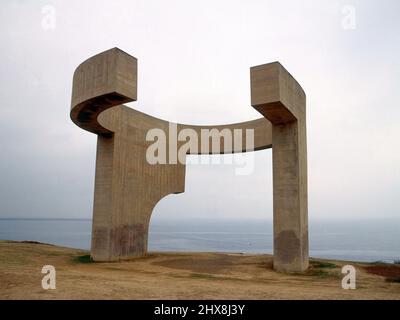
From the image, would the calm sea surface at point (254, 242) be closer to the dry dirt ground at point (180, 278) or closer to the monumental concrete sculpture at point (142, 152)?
the monumental concrete sculpture at point (142, 152)

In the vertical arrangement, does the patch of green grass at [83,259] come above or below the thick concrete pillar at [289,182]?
below

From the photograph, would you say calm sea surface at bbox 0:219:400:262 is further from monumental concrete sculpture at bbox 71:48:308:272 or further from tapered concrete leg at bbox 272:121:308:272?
tapered concrete leg at bbox 272:121:308:272

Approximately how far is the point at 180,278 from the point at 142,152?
6.86 m

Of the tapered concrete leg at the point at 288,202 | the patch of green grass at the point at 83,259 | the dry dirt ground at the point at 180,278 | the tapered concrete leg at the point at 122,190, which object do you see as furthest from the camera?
the tapered concrete leg at the point at 122,190

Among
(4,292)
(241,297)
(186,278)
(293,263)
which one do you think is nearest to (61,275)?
(4,292)

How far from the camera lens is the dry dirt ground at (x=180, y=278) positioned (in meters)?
6.89

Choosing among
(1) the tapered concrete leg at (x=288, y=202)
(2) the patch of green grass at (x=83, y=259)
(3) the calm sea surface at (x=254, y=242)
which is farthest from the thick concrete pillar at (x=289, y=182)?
(3) the calm sea surface at (x=254, y=242)

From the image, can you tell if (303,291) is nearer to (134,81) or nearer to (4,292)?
(4,292)

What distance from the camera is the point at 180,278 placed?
31.3 ft

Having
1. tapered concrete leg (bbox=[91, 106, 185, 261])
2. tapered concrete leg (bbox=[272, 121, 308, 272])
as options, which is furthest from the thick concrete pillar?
tapered concrete leg (bbox=[91, 106, 185, 261])

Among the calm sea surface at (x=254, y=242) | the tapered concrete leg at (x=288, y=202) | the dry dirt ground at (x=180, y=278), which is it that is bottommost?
the calm sea surface at (x=254, y=242)

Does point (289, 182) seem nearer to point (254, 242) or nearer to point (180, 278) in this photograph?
point (180, 278)

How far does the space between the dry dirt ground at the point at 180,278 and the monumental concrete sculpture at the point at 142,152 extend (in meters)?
0.97

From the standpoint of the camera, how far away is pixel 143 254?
14805 millimetres
